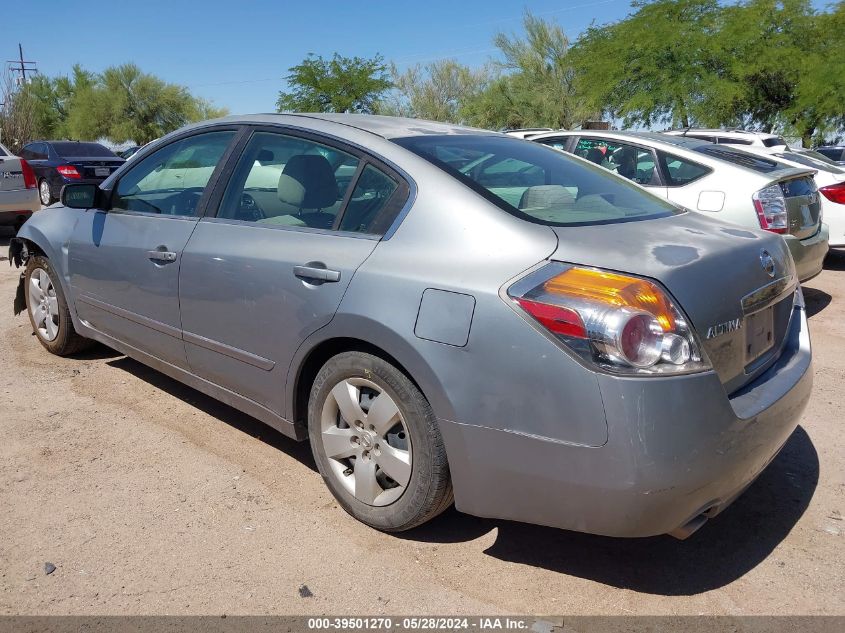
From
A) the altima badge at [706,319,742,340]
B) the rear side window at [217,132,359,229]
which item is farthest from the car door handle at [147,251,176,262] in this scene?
the altima badge at [706,319,742,340]

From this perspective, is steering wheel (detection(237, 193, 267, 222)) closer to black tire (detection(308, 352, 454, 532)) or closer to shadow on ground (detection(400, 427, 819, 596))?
black tire (detection(308, 352, 454, 532))

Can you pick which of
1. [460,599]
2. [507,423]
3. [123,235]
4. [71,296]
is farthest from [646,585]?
[71,296]

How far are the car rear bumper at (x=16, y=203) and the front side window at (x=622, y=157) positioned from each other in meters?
7.88

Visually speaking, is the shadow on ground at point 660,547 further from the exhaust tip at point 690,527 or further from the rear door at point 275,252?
the rear door at point 275,252

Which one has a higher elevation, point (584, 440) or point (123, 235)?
point (123, 235)

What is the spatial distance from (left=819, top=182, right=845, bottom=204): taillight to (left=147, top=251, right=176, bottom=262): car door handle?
25.2 ft

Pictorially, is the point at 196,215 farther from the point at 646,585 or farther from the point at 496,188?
the point at 646,585

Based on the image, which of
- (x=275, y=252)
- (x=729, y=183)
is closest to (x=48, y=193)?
(x=729, y=183)

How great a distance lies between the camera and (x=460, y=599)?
2.60m

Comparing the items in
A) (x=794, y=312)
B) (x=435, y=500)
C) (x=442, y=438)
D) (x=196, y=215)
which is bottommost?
(x=435, y=500)

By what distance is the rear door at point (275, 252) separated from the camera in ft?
9.73

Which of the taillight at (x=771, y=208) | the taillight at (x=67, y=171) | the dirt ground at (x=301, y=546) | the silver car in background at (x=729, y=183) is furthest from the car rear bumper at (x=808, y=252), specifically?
the taillight at (x=67, y=171)

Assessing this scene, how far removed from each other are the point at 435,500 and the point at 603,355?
878 mm

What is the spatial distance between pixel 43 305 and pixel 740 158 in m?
5.70
